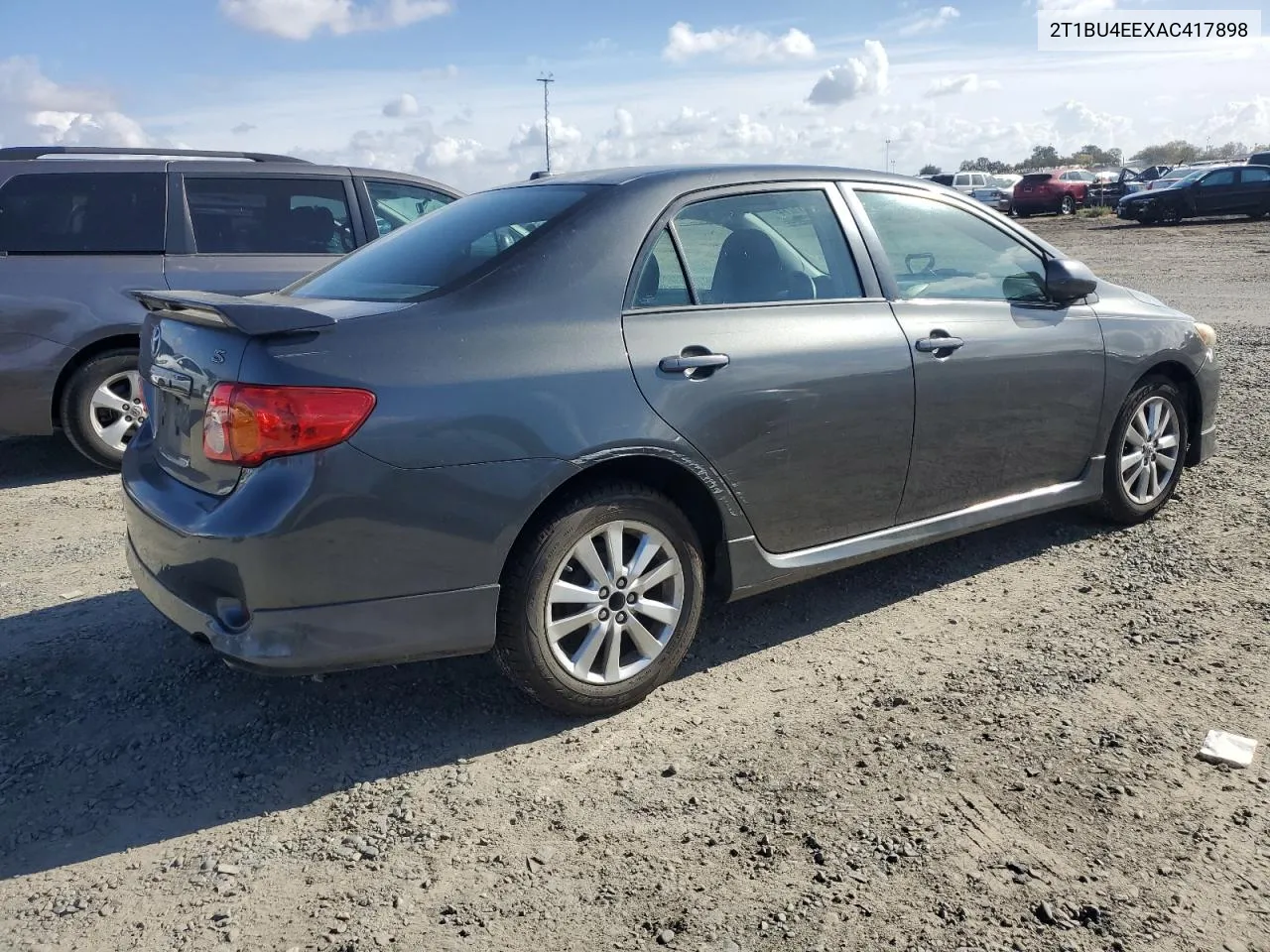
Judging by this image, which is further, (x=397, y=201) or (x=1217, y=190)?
(x=1217, y=190)

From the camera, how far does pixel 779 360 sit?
3729 millimetres

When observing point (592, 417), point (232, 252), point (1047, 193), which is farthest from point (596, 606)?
point (1047, 193)

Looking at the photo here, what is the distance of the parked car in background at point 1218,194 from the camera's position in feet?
98.7

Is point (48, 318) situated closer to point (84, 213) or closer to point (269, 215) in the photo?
point (84, 213)

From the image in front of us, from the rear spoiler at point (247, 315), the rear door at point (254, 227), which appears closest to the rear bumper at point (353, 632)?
the rear spoiler at point (247, 315)

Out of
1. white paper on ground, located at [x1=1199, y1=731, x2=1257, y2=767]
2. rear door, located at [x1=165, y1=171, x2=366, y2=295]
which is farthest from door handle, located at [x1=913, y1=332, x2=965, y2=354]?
rear door, located at [x1=165, y1=171, x2=366, y2=295]

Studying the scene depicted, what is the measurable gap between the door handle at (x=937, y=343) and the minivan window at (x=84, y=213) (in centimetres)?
499

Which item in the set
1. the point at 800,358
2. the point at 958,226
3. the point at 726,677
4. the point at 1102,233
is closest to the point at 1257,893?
the point at 726,677

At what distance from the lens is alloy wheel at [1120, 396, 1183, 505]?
5.14m

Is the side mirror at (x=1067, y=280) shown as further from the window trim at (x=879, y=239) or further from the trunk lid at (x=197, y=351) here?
the trunk lid at (x=197, y=351)

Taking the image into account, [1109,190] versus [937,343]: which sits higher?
[1109,190]

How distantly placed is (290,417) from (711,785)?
61.3 inches

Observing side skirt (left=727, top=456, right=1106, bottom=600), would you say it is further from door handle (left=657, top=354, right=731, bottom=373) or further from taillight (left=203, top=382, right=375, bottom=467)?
taillight (left=203, top=382, right=375, bottom=467)

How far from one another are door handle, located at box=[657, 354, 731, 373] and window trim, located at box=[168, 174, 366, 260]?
3.84 meters
